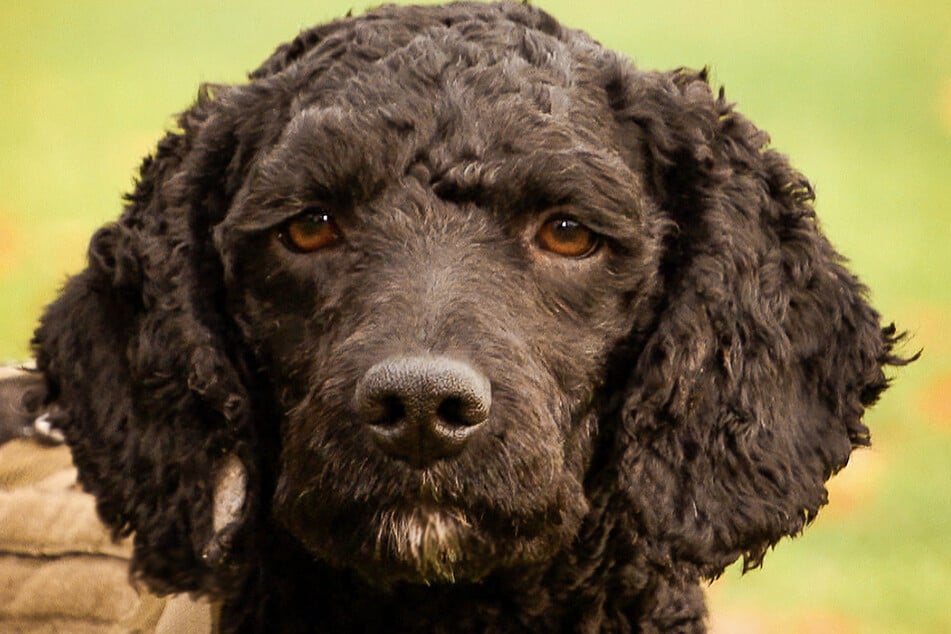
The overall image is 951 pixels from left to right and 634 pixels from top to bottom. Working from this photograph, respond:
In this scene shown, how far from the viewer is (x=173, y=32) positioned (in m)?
14.2

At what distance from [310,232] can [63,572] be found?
1579 mm

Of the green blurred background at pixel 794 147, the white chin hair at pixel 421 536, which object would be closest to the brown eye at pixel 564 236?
the white chin hair at pixel 421 536

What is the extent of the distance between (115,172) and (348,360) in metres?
8.45

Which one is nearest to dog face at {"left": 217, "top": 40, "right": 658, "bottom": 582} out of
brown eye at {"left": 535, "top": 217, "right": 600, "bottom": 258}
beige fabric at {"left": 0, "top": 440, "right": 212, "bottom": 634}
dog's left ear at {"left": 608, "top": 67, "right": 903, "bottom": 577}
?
brown eye at {"left": 535, "top": 217, "right": 600, "bottom": 258}

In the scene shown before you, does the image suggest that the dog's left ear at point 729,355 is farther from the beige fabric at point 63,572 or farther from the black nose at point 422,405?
the beige fabric at point 63,572

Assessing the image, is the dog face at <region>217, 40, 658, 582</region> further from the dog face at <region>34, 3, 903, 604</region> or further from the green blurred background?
the green blurred background

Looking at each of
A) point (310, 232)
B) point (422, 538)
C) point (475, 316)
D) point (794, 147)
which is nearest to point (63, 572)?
point (310, 232)

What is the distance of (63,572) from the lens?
4.43 meters

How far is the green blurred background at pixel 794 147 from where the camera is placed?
7031 millimetres

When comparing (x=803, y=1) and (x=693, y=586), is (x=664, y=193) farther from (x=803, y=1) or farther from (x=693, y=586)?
(x=803, y=1)

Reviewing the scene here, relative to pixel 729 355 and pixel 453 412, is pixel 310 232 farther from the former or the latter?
pixel 729 355

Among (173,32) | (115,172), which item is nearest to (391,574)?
(115,172)

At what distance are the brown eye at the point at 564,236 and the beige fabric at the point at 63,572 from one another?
1.64 metres

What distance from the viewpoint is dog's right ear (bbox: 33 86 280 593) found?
3619 millimetres
